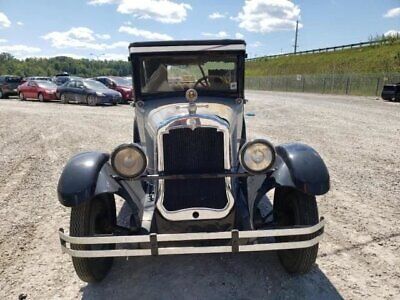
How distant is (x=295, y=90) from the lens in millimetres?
39969

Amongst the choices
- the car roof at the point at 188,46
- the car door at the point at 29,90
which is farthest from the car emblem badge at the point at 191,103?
the car door at the point at 29,90

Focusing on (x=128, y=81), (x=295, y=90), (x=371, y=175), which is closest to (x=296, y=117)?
(x=371, y=175)

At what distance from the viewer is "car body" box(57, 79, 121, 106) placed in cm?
1789

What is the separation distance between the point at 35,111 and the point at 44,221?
492 inches

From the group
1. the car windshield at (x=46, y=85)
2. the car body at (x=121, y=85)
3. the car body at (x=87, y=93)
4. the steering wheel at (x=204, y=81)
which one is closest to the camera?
the steering wheel at (x=204, y=81)

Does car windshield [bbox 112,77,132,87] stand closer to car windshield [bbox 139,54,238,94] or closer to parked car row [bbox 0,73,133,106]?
parked car row [bbox 0,73,133,106]

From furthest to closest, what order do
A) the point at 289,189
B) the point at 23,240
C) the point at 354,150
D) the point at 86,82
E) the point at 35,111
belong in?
the point at 86,82
the point at 35,111
the point at 354,150
the point at 23,240
the point at 289,189

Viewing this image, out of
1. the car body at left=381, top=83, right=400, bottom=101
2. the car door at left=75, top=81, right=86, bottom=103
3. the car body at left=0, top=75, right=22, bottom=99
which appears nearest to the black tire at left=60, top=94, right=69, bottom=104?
the car door at left=75, top=81, right=86, bottom=103

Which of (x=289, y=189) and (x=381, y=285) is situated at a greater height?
(x=289, y=189)

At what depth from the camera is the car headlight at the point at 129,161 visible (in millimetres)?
3084

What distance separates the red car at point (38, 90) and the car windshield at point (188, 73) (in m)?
18.0

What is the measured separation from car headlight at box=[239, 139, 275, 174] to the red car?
19776 millimetres

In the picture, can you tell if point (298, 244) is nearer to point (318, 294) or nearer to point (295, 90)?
point (318, 294)

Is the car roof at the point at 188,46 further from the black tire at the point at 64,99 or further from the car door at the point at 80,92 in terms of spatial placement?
the black tire at the point at 64,99
